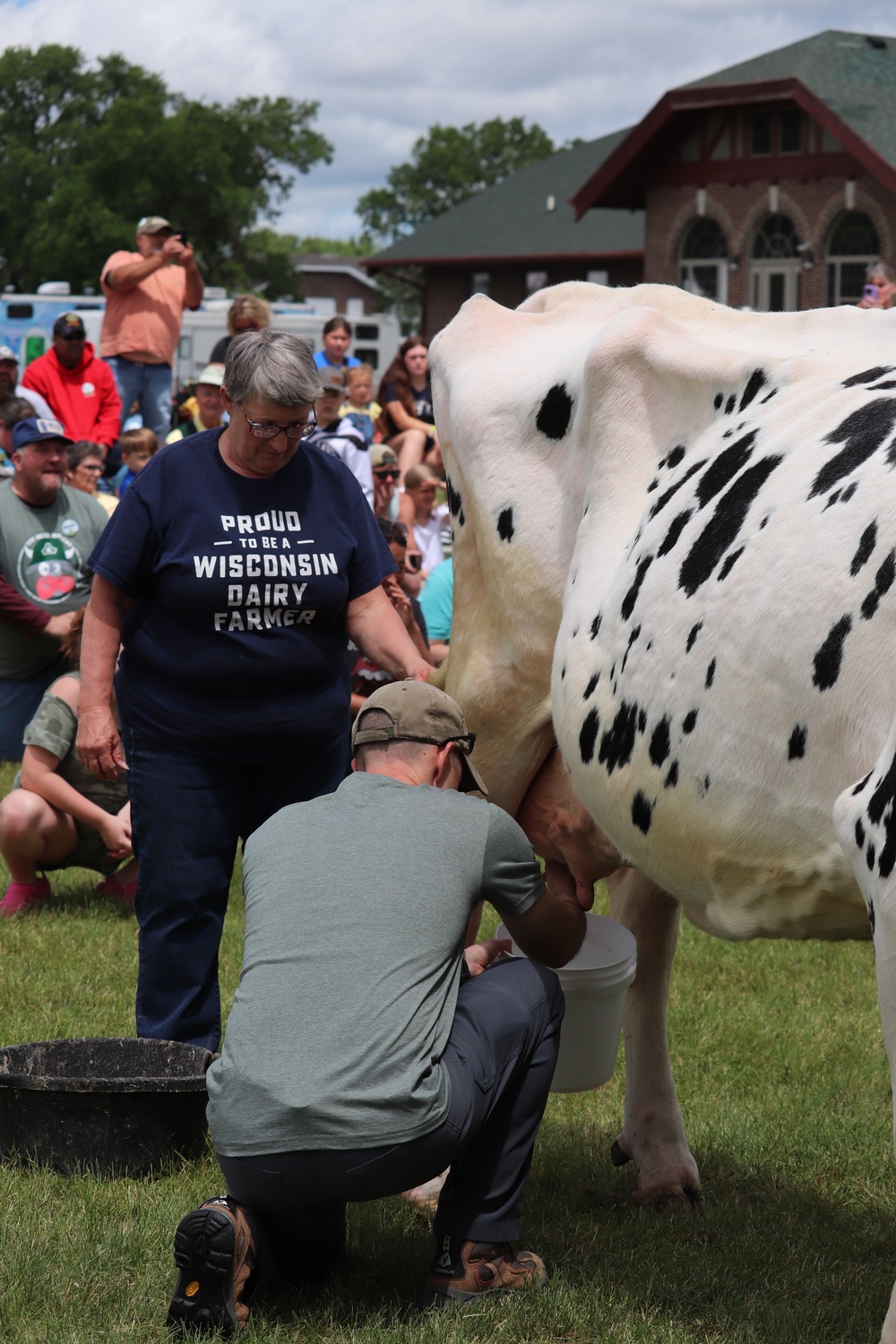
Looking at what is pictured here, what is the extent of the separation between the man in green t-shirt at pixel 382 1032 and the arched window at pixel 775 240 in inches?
1160

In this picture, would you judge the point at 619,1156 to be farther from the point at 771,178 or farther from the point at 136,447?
the point at 771,178

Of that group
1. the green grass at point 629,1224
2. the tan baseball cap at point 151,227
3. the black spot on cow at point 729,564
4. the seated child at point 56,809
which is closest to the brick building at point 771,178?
the tan baseball cap at point 151,227

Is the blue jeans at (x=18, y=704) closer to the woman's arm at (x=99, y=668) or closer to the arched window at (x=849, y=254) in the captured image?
the woman's arm at (x=99, y=668)

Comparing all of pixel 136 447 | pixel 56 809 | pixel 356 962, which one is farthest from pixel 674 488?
pixel 136 447

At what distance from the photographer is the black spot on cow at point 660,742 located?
121 inches

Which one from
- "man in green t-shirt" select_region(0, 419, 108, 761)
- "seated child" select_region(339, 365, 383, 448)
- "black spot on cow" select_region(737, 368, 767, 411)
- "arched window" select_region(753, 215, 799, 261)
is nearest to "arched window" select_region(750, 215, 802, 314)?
"arched window" select_region(753, 215, 799, 261)

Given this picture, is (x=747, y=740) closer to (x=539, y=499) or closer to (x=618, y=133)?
(x=539, y=499)

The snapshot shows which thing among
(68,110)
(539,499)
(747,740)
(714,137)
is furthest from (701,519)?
(68,110)

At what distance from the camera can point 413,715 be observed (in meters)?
3.47

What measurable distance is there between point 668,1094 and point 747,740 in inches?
66.2

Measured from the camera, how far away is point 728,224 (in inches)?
1240

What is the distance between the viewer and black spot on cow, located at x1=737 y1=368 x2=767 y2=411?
3.34m

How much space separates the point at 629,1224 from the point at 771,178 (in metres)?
29.7

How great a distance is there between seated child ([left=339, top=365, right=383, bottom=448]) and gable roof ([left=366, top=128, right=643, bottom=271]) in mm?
24508
